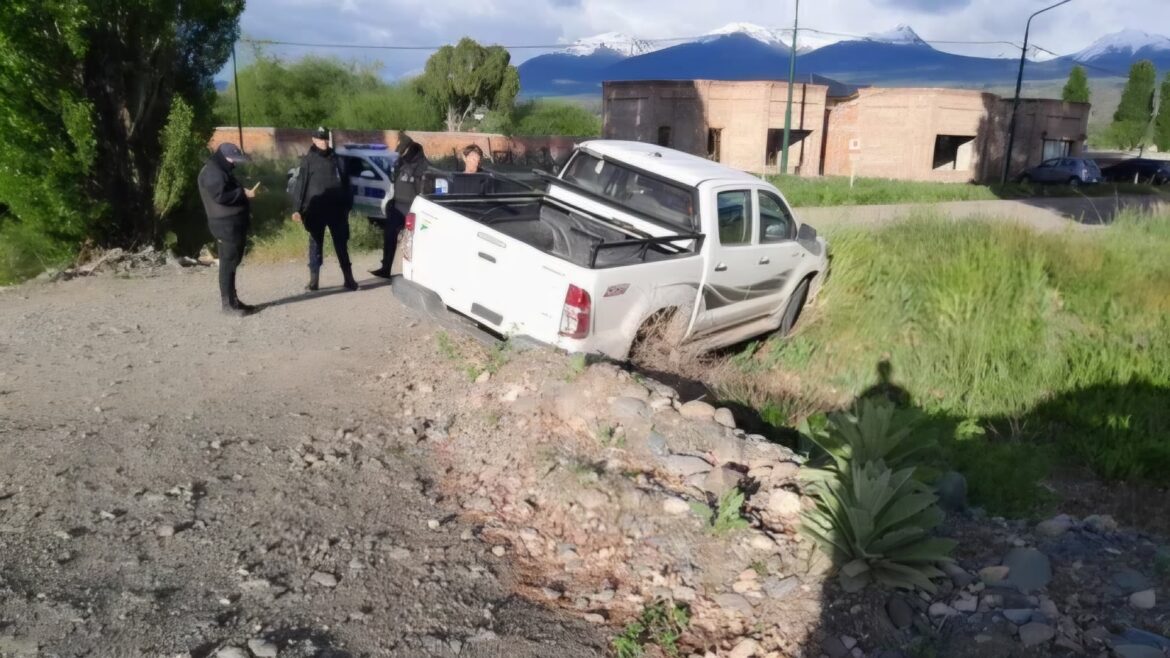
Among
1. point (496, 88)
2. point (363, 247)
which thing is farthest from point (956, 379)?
point (496, 88)

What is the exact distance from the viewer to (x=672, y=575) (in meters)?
3.99

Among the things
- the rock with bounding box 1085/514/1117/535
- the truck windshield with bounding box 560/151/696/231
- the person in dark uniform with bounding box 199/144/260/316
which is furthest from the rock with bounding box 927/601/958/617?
the person in dark uniform with bounding box 199/144/260/316

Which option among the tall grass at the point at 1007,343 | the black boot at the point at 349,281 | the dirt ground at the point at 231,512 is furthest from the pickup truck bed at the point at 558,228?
the black boot at the point at 349,281

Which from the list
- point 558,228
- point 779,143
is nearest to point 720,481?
point 558,228

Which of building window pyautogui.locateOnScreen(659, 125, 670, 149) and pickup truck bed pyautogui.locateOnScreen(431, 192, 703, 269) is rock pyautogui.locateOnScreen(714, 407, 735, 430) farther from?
building window pyautogui.locateOnScreen(659, 125, 670, 149)

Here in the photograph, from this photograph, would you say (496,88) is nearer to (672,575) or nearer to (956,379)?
(956,379)

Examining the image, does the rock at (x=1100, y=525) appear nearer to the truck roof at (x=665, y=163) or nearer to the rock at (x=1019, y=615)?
the rock at (x=1019, y=615)

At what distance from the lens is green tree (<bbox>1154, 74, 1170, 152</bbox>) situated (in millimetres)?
64562

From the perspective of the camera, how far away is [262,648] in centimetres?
334

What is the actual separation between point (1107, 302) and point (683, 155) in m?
4.45

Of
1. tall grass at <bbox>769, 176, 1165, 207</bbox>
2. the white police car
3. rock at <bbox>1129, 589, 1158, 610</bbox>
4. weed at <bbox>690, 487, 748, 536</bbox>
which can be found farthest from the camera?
tall grass at <bbox>769, 176, 1165, 207</bbox>

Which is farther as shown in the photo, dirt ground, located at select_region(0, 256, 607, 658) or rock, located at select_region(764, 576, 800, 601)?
rock, located at select_region(764, 576, 800, 601)

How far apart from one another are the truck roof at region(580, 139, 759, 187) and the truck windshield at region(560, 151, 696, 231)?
67mm

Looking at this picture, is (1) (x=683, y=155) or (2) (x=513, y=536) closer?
(2) (x=513, y=536)
